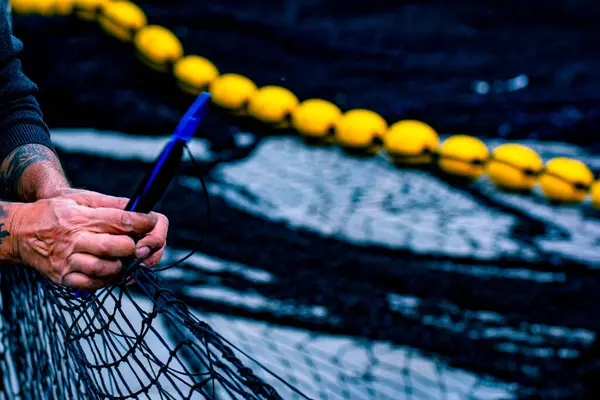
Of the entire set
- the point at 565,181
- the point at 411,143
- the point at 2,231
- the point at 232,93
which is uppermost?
the point at 565,181

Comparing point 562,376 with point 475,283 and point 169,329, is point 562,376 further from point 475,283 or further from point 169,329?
point 169,329

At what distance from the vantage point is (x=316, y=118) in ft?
9.00

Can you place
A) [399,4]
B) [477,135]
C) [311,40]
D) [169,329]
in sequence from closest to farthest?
[169,329] → [477,135] → [311,40] → [399,4]

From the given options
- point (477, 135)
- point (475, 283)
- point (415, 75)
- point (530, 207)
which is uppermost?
point (415, 75)

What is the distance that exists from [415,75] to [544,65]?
721 mm

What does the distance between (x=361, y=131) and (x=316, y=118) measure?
21 centimetres

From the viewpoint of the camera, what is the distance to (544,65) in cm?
322

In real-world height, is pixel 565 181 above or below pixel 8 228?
above

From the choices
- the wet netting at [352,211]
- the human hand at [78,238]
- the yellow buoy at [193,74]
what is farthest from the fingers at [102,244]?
the yellow buoy at [193,74]

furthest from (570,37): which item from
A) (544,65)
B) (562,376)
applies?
(562,376)

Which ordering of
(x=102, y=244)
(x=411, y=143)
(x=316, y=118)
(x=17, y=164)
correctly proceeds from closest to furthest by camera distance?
(x=102, y=244)
(x=17, y=164)
(x=411, y=143)
(x=316, y=118)

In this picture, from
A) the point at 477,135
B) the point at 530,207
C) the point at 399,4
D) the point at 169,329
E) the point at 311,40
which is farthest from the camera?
the point at 399,4

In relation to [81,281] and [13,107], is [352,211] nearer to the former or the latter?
[13,107]

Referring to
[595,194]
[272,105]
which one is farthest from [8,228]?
[595,194]
